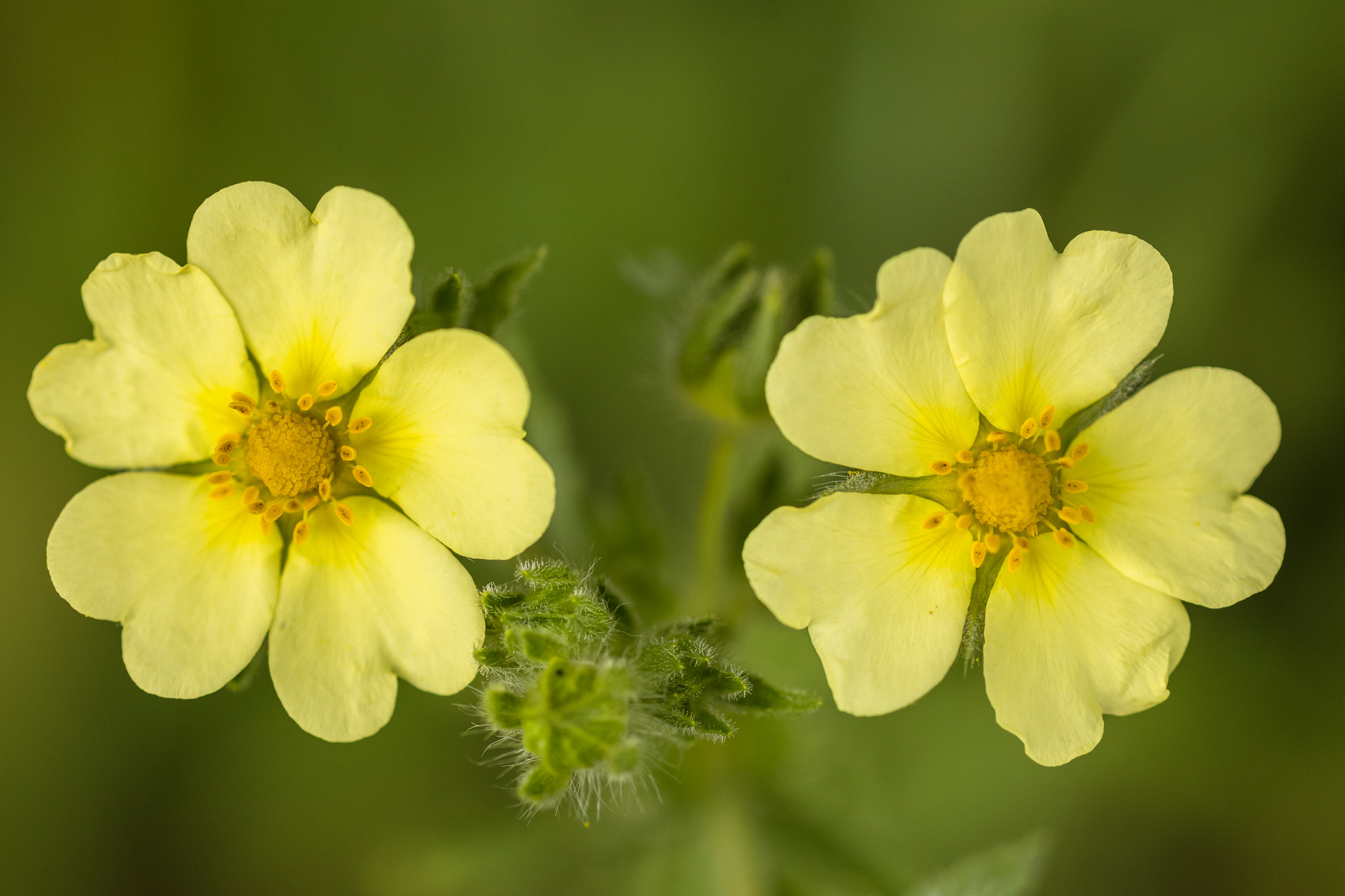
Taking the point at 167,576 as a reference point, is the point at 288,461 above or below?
above

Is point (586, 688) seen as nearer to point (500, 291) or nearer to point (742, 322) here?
point (500, 291)

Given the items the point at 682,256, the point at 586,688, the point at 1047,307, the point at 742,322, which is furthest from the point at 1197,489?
the point at 682,256

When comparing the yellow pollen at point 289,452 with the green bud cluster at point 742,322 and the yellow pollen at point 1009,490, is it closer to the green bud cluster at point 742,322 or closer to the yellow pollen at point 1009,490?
the green bud cluster at point 742,322

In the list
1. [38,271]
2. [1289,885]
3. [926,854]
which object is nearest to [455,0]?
[38,271]

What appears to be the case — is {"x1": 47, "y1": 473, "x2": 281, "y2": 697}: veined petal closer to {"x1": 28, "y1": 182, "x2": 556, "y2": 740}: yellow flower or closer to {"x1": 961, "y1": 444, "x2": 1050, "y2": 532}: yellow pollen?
{"x1": 28, "y1": 182, "x2": 556, "y2": 740}: yellow flower

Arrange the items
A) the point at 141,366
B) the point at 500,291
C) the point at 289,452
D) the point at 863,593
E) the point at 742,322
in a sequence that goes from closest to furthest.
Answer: the point at 863,593 → the point at 141,366 → the point at 289,452 → the point at 500,291 → the point at 742,322
